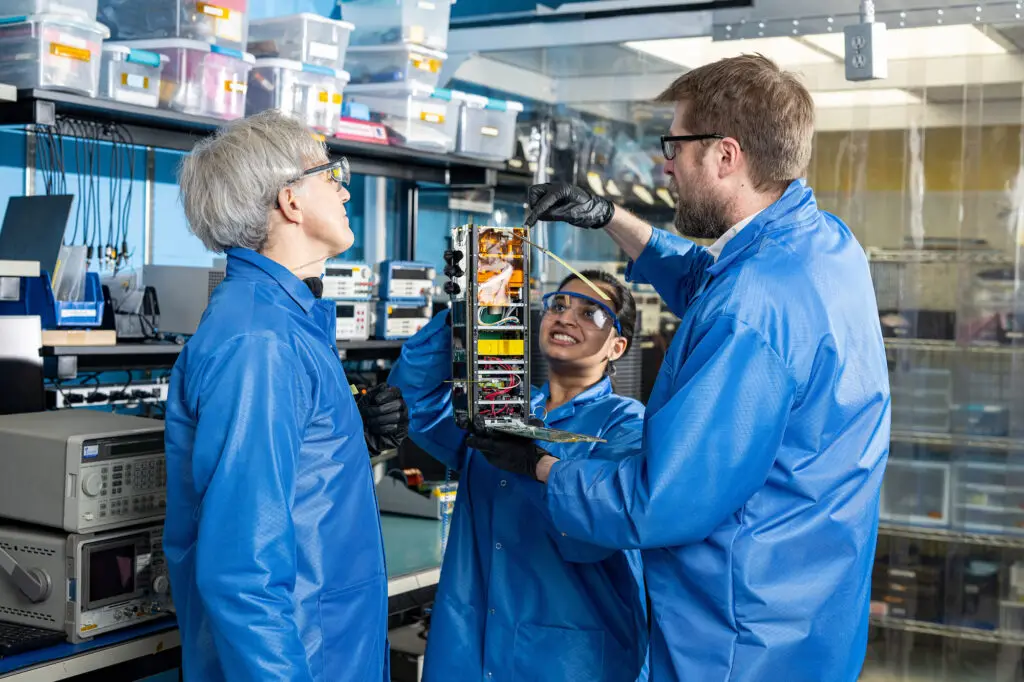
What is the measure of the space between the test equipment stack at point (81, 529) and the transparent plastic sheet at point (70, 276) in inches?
22.9

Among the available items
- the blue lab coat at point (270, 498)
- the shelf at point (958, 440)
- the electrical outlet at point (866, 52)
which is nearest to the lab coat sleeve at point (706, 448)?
the blue lab coat at point (270, 498)

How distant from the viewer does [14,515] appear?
240 cm

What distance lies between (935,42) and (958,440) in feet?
5.18

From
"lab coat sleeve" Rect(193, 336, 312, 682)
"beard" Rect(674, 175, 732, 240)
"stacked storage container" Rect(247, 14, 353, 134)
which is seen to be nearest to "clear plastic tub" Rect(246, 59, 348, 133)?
"stacked storage container" Rect(247, 14, 353, 134)

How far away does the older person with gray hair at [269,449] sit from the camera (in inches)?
65.1

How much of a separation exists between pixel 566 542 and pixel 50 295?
1621 millimetres

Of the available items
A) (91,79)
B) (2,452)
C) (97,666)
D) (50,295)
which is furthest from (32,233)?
(97,666)

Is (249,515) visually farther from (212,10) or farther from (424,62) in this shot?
(424,62)

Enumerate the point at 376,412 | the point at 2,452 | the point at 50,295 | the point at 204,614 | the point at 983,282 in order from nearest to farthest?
1. the point at 204,614
2. the point at 376,412
3. the point at 2,452
4. the point at 50,295
5. the point at 983,282

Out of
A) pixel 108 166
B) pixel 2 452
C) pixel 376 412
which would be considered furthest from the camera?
pixel 108 166

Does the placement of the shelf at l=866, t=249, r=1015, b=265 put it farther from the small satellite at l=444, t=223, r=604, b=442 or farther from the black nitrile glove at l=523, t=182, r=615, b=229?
the small satellite at l=444, t=223, r=604, b=442

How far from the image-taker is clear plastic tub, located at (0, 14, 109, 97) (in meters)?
2.80

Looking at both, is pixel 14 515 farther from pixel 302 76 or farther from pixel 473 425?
pixel 302 76

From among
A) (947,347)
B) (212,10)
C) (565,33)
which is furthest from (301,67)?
(947,347)
